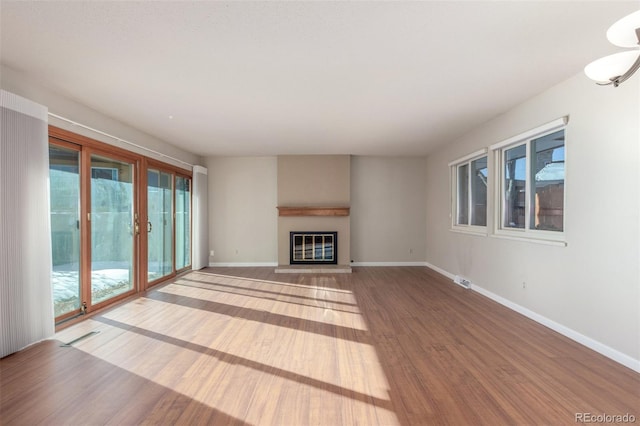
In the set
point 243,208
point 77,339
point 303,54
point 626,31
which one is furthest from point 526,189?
point 243,208

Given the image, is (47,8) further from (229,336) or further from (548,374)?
(548,374)

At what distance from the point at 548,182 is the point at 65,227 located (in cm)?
520

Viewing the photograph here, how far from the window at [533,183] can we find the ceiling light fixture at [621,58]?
1787 mm

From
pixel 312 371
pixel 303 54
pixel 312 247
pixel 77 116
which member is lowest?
pixel 312 371

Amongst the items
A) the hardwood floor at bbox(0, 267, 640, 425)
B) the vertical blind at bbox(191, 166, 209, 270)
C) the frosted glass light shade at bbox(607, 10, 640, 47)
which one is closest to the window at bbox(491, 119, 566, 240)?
the hardwood floor at bbox(0, 267, 640, 425)

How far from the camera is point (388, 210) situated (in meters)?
7.41

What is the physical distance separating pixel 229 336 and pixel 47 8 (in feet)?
9.19

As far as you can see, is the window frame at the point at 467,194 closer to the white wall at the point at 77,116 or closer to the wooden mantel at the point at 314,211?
the wooden mantel at the point at 314,211

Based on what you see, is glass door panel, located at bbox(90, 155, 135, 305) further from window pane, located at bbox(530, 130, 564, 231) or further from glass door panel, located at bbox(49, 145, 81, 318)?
window pane, located at bbox(530, 130, 564, 231)

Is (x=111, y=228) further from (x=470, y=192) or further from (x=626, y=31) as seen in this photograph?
(x=470, y=192)

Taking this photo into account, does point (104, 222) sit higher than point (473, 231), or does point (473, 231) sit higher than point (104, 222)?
point (104, 222)

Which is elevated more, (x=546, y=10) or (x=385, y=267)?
(x=546, y=10)

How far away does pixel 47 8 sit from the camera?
1.99m

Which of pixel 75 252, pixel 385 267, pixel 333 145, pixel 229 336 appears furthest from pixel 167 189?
pixel 385 267
